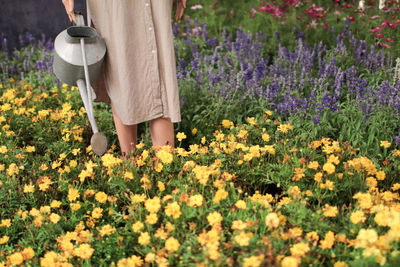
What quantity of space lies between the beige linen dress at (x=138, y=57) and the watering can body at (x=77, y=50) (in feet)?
0.28

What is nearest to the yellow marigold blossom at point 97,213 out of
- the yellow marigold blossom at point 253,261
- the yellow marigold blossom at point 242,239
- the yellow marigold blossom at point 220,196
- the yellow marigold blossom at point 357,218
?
the yellow marigold blossom at point 220,196

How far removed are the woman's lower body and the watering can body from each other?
0.08 meters

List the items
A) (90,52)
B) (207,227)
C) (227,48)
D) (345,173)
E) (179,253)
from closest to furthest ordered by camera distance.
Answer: (179,253), (207,227), (345,173), (90,52), (227,48)

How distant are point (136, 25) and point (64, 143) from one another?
1004 mm

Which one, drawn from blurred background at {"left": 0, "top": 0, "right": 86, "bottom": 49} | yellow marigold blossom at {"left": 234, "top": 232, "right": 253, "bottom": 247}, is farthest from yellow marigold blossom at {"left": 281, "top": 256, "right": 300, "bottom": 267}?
blurred background at {"left": 0, "top": 0, "right": 86, "bottom": 49}

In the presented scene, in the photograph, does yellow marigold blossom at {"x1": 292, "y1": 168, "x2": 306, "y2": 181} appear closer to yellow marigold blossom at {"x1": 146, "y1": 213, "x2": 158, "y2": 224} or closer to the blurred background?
yellow marigold blossom at {"x1": 146, "y1": 213, "x2": 158, "y2": 224}

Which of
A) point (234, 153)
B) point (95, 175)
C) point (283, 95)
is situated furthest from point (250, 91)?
point (95, 175)

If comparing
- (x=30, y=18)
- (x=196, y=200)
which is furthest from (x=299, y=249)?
(x=30, y=18)

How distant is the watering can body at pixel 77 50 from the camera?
2465 millimetres

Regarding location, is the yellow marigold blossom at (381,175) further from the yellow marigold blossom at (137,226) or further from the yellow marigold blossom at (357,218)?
the yellow marigold blossom at (137,226)

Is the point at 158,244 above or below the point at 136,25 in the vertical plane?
below

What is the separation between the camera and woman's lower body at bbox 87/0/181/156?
2480 millimetres

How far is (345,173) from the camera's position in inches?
88.9

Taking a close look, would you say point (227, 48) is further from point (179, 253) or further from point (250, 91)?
point (179, 253)
